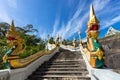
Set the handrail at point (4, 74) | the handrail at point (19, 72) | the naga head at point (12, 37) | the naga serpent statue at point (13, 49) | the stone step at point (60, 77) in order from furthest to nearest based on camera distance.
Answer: the stone step at point (60, 77), the naga head at point (12, 37), the naga serpent statue at point (13, 49), the handrail at point (19, 72), the handrail at point (4, 74)

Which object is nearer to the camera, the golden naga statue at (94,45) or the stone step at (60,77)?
the golden naga statue at (94,45)

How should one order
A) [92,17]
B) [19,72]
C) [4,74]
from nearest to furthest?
[4,74] → [92,17] → [19,72]

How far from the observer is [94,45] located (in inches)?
214

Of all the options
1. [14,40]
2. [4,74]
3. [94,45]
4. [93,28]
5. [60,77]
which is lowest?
[60,77]

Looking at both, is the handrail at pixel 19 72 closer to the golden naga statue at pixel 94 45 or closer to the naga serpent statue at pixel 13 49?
the naga serpent statue at pixel 13 49

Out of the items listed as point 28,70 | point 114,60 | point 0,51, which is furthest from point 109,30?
point 28,70

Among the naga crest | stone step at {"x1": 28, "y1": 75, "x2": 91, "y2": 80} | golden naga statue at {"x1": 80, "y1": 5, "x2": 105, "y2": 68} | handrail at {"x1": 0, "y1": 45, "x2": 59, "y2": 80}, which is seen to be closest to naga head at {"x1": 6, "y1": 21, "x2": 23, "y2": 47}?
the naga crest

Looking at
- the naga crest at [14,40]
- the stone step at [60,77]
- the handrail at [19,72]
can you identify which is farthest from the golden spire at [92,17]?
the handrail at [19,72]

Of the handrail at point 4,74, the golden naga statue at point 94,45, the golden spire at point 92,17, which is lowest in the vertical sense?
the handrail at point 4,74

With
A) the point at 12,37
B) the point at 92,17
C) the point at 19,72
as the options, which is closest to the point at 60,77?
the point at 19,72

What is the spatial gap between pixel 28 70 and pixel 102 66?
329 centimetres

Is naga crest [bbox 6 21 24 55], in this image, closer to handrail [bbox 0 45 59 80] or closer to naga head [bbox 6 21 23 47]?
naga head [bbox 6 21 23 47]

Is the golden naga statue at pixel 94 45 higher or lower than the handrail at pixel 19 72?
higher

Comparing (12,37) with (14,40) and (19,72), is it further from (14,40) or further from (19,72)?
(19,72)
